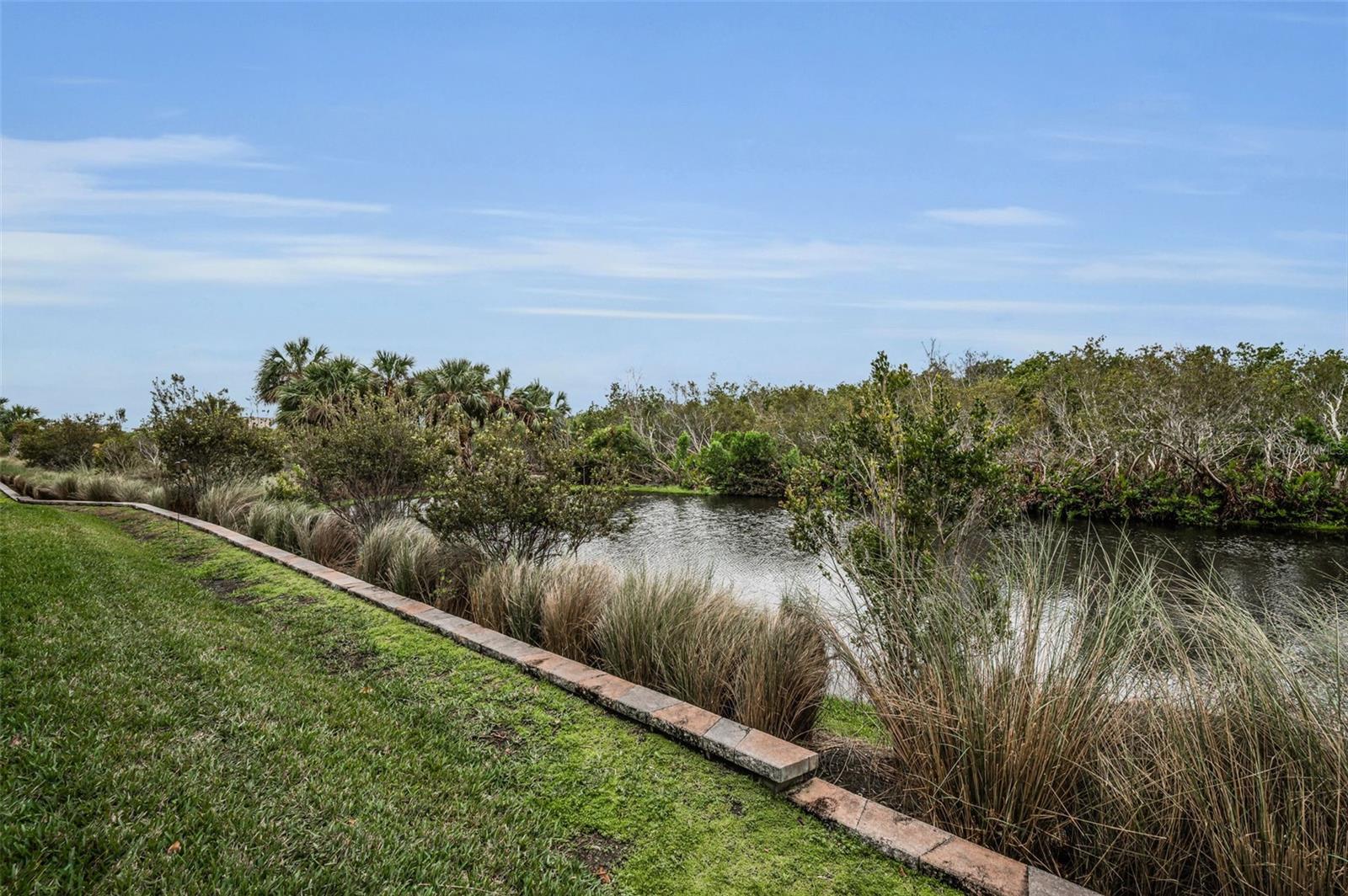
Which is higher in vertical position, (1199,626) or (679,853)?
(1199,626)

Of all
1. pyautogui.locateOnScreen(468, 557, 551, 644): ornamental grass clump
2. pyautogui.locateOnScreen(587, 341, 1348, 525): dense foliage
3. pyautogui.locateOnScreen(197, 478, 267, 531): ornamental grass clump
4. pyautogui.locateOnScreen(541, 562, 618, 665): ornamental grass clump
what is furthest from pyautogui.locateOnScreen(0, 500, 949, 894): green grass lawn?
pyautogui.locateOnScreen(587, 341, 1348, 525): dense foliage

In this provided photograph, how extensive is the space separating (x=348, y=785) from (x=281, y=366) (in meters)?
27.8

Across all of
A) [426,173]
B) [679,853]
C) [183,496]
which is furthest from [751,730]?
[426,173]

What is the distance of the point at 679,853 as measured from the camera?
2418 millimetres

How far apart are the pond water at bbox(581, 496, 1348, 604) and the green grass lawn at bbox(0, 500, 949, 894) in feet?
13.2

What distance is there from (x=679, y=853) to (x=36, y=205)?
956 cm

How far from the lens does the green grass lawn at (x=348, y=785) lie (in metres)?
2.21

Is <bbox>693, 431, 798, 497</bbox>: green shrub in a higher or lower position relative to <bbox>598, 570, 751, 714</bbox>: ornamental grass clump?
lower

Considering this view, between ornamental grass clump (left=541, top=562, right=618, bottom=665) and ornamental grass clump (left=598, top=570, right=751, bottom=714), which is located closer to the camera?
ornamental grass clump (left=598, top=570, right=751, bottom=714)

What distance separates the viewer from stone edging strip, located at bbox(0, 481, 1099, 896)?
2266 millimetres

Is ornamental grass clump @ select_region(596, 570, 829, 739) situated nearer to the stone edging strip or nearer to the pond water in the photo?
the stone edging strip

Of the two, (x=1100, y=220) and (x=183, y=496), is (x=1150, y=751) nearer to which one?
(x=183, y=496)

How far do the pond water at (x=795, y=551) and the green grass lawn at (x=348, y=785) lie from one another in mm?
4033

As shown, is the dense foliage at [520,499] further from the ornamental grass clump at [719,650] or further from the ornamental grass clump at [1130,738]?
the ornamental grass clump at [1130,738]
